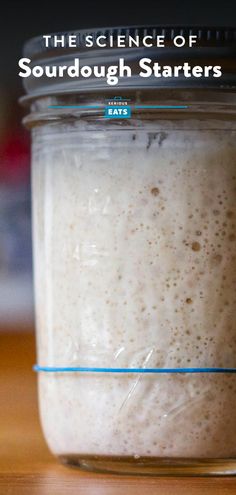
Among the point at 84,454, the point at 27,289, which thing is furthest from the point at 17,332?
the point at 84,454

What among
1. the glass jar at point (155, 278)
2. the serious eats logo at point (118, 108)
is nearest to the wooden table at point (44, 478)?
the glass jar at point (155, 278)

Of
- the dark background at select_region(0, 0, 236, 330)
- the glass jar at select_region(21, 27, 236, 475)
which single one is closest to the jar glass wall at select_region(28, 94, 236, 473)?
the glass jar at select_region(21, 27, 236, 475)

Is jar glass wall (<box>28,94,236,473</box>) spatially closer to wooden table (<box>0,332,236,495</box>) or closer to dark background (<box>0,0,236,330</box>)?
wooden table (<box>0,332,236,495</box>)

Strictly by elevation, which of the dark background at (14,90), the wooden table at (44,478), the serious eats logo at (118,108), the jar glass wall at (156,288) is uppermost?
the dark background at (14,90)

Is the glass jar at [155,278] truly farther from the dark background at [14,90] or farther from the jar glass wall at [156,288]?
the dark background at [14,90]

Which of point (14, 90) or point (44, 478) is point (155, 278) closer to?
point (44, 478)

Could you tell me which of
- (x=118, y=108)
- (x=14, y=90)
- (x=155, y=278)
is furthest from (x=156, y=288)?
(x=14, y=90)

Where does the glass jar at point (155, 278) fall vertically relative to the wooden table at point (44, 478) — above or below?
above
